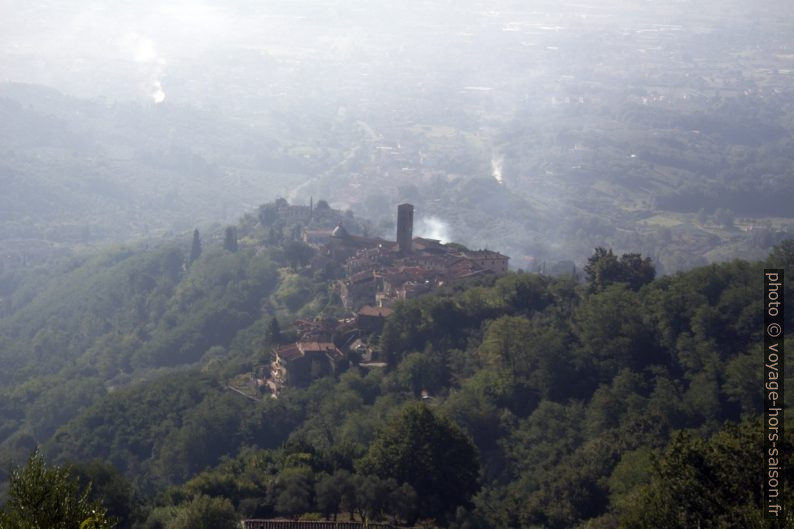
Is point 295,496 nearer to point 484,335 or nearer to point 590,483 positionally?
point 590,483

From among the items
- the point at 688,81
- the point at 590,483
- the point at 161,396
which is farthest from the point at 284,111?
A: the point at 590,483

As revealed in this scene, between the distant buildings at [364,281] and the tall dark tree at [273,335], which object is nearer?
the distant buildings at [364,281]

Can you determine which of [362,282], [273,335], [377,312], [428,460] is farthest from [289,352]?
[428,460]

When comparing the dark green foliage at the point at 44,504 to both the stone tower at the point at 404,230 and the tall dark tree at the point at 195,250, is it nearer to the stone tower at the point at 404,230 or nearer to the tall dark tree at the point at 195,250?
the stone tower at the point at 404,230

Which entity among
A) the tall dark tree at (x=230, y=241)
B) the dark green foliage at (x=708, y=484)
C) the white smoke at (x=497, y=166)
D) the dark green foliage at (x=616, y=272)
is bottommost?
the dark green foliage at (x=708, y=484)

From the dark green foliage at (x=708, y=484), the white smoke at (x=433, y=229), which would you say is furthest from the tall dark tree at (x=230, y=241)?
the dark green foliage at (x=708, y=484)
